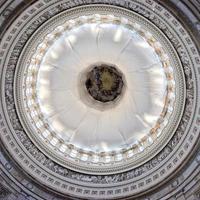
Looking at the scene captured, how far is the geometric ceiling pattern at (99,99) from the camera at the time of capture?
49.2 feet

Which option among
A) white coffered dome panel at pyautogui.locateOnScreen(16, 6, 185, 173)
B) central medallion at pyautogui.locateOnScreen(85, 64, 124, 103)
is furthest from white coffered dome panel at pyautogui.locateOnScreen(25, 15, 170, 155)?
central medallion at pyautogui.locateOnScreen(85, 64, 124, 103)

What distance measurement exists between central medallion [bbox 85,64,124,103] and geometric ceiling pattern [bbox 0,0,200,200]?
0.17 feet

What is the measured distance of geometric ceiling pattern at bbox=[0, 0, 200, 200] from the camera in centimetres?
1498

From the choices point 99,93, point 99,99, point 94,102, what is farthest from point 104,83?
point 94,102

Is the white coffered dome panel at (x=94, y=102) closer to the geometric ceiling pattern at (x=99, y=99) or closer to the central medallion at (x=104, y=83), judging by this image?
the geometric ceiling pattern at (x=99, y=99)

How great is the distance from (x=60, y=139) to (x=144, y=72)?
5452mm

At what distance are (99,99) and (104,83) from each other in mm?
877

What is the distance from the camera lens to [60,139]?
19625mm

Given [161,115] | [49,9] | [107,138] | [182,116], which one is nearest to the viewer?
[49,9]

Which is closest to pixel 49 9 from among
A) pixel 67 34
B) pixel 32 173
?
pixel 67 34

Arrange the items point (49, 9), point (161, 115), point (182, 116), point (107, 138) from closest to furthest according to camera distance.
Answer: point (49, 9) → point (182, 116) → point (161, 115) → point (107, 138)

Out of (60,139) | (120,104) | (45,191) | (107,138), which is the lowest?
(45,191)

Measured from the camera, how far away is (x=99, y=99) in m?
21.9

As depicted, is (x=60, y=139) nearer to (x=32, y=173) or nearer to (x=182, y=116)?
(x=32, y=173)
